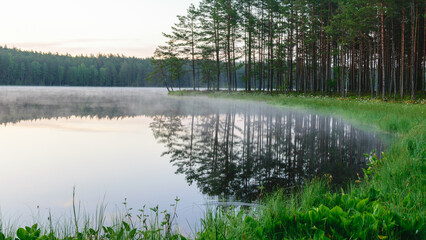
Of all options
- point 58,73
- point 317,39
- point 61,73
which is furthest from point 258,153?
point 58,73

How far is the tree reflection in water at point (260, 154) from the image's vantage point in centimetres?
679

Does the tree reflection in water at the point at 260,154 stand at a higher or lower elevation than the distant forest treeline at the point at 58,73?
lower

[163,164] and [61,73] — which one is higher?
[61,73]

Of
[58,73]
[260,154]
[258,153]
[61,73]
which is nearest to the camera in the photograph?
[260,154]

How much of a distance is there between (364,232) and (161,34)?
64.0 meters

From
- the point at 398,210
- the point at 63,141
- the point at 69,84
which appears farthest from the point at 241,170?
the point at 69,84

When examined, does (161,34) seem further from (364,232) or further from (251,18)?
(364,232)

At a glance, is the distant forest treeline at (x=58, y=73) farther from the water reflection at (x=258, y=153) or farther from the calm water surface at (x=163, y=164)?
the calm water surface at (x=163, y=164)

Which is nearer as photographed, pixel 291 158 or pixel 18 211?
pixel 18 211

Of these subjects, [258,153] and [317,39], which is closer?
[258,153]

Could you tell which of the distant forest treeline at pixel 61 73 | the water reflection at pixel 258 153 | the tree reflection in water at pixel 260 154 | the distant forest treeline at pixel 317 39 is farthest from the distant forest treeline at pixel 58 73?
the tree reflection in water at pixel 260 154

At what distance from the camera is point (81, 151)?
1007 centimetres

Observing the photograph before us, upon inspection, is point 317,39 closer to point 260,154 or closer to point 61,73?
point 260,154

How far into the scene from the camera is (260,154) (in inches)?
381
